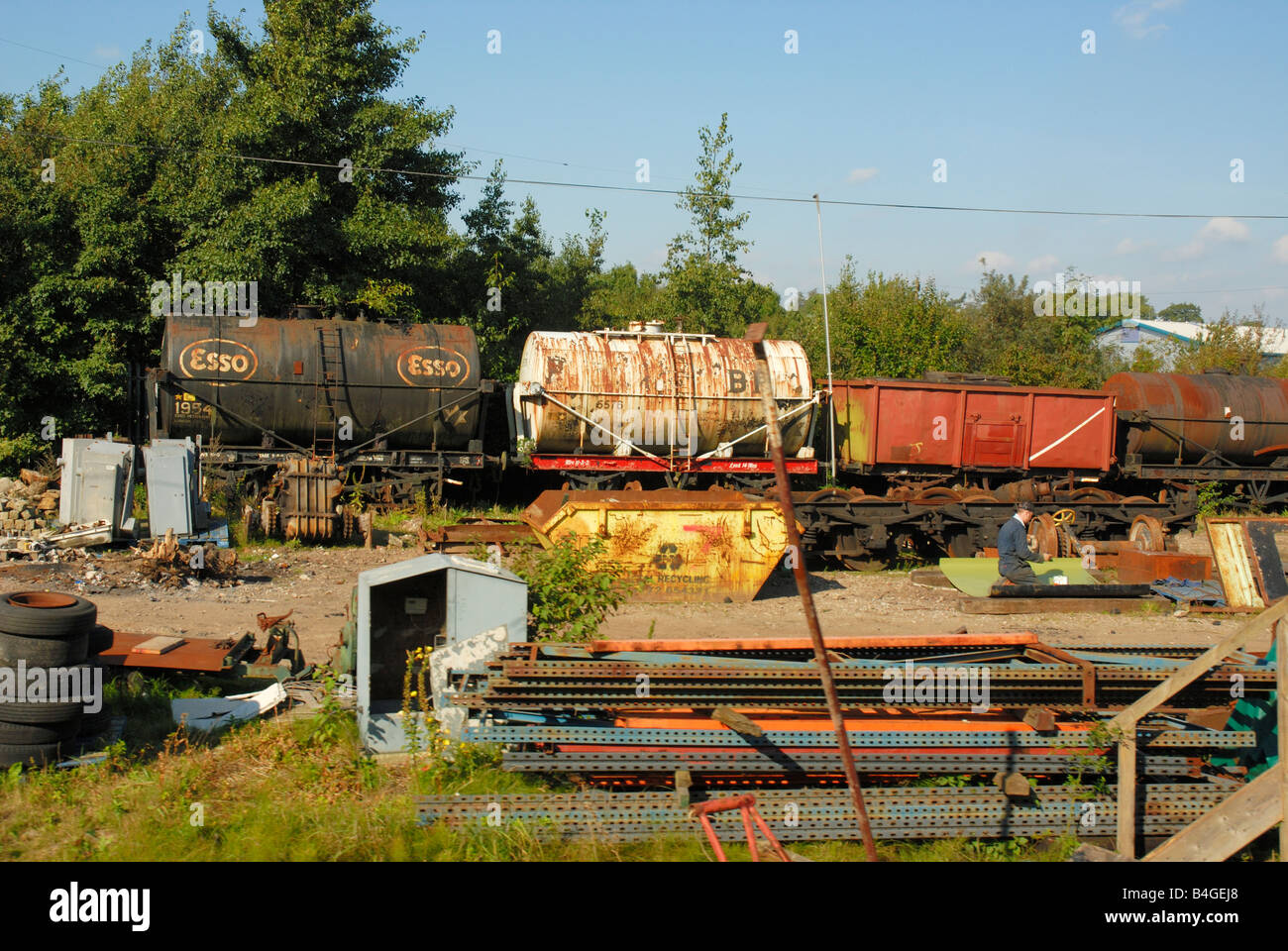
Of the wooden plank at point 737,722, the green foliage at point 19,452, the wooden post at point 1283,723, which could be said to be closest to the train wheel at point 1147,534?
the wooden post at point 1283,723

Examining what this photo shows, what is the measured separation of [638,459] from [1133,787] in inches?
478

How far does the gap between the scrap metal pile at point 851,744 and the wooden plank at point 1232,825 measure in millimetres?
460

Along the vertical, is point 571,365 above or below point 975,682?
above

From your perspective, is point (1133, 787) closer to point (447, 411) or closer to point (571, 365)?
point (571, 365)

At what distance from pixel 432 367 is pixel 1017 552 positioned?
10.3 meters

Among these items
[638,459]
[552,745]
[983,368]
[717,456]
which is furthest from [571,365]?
[983,368]

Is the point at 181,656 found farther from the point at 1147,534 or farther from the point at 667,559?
the point at 1147,534

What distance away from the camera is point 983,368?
30.6 m

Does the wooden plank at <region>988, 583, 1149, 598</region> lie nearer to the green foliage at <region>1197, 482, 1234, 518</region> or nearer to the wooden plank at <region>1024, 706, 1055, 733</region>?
the green foliage at <region>1197, 482, 1234, 518</region>

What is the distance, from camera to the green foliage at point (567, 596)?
23.6 feet

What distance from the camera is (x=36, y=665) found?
6.26 metres

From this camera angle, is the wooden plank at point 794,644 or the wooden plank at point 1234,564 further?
the wooden plank at point 1234,564

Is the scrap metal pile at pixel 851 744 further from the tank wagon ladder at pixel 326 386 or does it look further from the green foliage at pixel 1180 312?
the green foliage at pixel 1180 312
